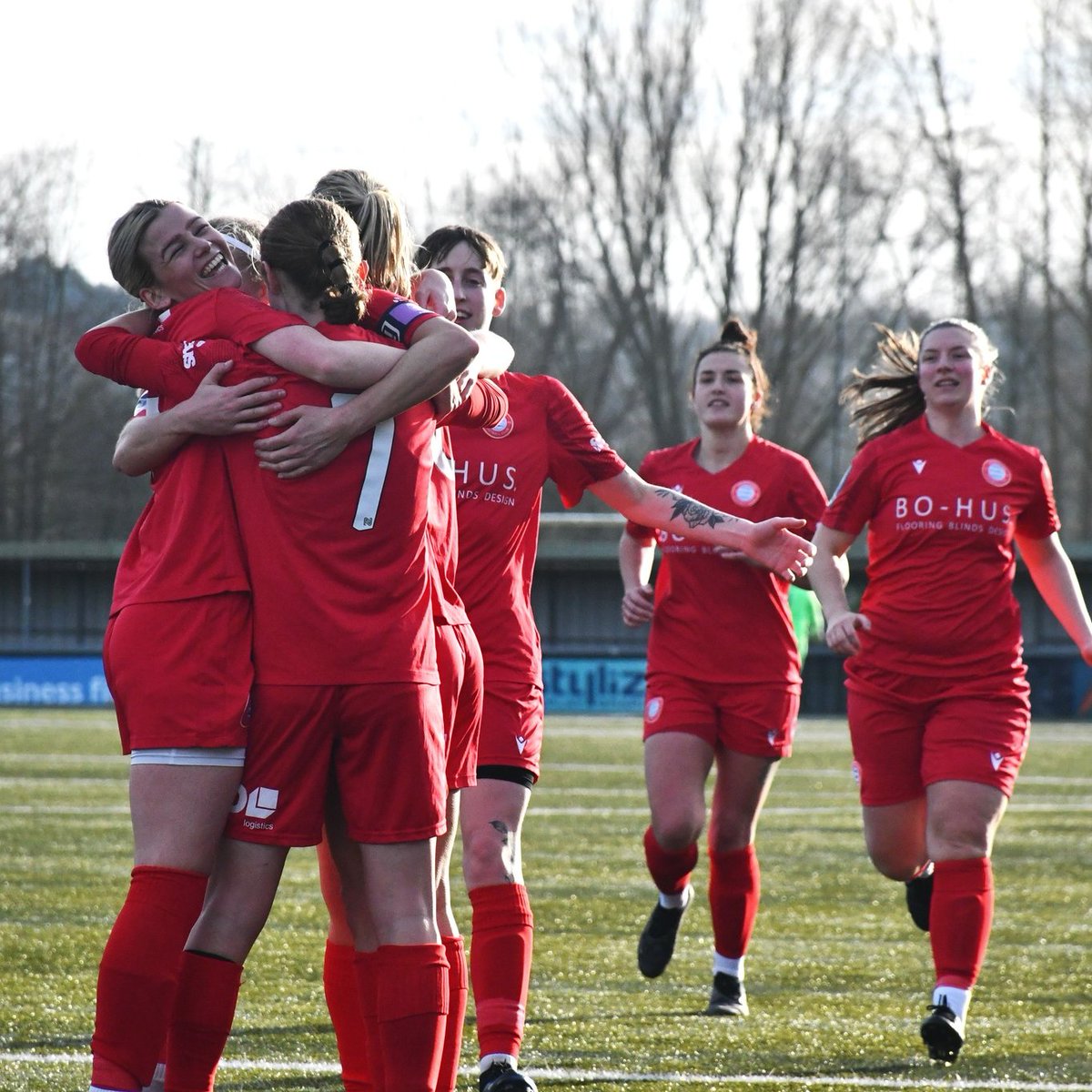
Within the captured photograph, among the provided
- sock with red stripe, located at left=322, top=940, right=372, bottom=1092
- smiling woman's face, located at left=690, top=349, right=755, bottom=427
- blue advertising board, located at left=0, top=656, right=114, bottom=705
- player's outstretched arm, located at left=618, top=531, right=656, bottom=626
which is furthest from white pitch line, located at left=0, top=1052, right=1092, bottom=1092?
blue advertising board, located at left=0, top=656, right=114, bottom=705

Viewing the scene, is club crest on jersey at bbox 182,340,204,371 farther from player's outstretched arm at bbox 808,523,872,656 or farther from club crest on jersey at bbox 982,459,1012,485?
club crest on jersey at bbox 982,459,1012,485

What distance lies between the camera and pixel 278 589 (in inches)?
124

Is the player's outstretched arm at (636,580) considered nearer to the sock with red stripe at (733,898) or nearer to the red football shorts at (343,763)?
the sock with red stripe at (733,898)

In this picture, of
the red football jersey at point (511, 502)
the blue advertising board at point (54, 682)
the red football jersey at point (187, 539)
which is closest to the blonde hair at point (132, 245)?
the red football jersey at point (187, 539)

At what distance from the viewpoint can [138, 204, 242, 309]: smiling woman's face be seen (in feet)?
11.2

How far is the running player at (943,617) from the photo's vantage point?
550cm

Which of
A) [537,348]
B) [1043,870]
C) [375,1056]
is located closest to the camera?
[375,1056]

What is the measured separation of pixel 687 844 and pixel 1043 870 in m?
4.85

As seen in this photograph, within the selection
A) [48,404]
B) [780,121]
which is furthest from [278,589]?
[48,404]

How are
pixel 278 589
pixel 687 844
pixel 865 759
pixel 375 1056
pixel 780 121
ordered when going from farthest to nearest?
1. pixel 780 121
2. pixel 687 844
3. pixel 865 759
4. pixel 375 1056
5. pixel 278 589

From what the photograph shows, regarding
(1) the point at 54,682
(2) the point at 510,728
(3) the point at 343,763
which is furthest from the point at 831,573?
(1) the point at 54,682

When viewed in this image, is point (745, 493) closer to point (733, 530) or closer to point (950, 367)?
point (950, 367)

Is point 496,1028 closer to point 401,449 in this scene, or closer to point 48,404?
point 401,449

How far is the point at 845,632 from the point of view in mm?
5473
